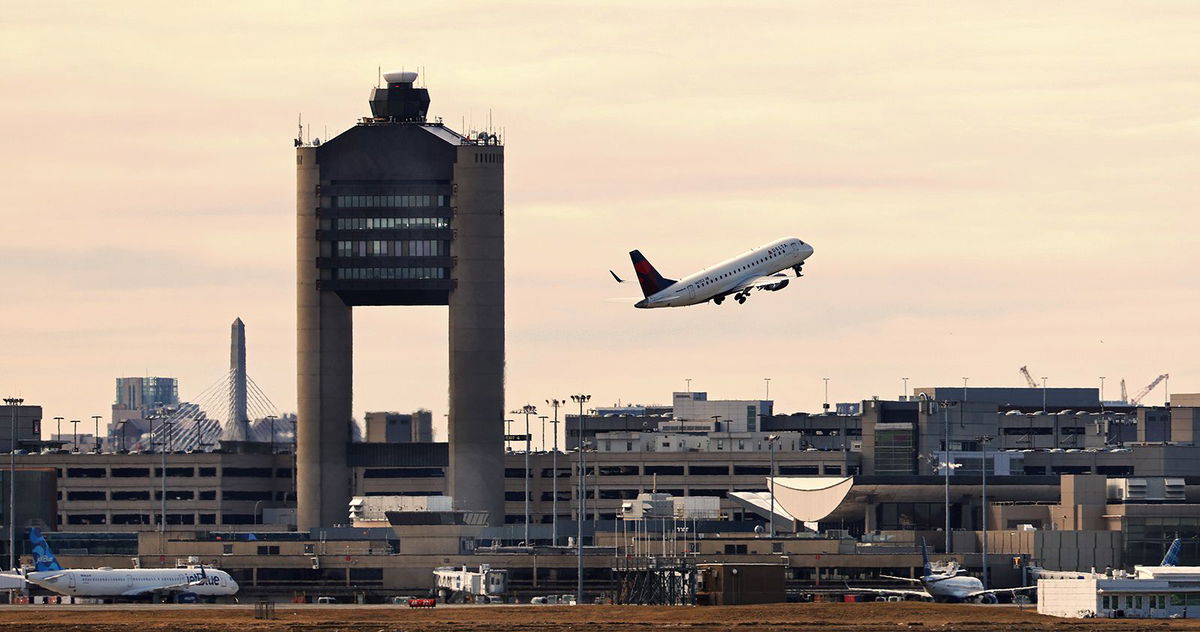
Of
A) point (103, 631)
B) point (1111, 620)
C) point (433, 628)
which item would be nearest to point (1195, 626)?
point (1111, 620)

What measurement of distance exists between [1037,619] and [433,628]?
47.3 m

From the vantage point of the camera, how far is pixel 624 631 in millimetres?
178875

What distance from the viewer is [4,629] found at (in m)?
187

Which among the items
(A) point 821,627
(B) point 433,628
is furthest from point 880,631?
(B) point 433,628

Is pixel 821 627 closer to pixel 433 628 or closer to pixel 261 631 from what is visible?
pixel 433 628

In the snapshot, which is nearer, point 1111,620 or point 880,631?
point 880,631

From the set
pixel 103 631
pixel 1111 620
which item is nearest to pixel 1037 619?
pixel 1111 620

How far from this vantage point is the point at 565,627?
608 feet

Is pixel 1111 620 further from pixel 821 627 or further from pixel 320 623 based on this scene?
pixel 320 623

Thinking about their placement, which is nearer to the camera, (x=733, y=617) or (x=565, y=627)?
(x=565, y=627)

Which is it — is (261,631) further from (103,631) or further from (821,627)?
(821,627)

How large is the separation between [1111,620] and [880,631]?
81.3 feet

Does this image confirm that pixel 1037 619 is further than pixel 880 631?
Yes

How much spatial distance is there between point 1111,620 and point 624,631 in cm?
4070
